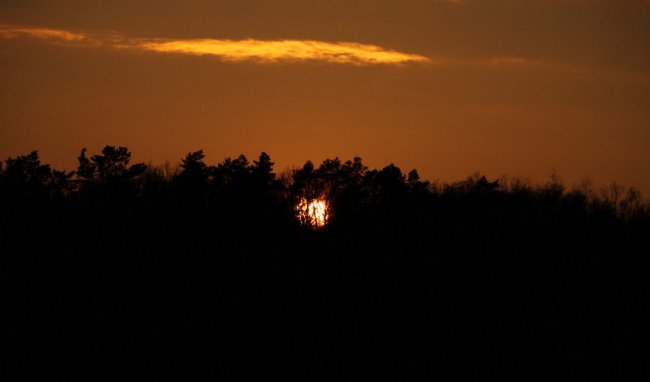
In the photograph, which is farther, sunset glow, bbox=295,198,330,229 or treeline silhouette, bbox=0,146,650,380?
sunset glow, bbox=295,198,330,229

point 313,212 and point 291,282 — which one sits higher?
point 313,212

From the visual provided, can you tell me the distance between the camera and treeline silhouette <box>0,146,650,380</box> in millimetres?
56250

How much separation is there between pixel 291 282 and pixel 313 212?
503 inches

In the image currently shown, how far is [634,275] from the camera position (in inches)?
3123

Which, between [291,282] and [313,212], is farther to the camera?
[313,212]

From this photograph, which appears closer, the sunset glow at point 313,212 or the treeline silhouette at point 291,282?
the treeline silhouette at point 291,282

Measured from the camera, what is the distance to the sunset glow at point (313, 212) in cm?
7600

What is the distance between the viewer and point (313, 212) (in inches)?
3140

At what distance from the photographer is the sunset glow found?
2992 inches

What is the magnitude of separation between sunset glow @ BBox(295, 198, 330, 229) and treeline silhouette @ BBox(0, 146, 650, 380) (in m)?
0.85

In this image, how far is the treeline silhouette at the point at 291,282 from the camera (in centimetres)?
5625

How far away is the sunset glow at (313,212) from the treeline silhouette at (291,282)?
33.4 inches

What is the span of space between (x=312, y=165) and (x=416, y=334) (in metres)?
38.2

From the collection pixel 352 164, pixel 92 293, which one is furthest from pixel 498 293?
pixel 352 164
